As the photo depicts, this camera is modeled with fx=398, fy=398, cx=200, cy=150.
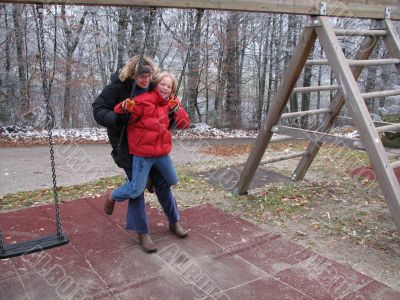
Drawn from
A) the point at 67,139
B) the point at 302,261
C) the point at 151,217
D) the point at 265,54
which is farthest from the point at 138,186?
the point at 265,54

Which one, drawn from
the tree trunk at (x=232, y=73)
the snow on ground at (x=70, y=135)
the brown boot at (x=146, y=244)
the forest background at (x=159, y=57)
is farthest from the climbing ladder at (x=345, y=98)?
the tree trunk at (x=232, y=73)

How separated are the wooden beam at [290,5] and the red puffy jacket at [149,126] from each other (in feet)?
2.20

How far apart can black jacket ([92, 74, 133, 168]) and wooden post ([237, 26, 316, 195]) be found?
1.59m

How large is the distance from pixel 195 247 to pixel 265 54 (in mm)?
13891

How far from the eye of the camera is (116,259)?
120 inches

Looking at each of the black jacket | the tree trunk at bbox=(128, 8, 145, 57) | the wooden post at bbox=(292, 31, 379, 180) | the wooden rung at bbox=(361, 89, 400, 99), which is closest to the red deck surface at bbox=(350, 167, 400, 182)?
the wooden post at bbox=(292, 31, 379, 180)

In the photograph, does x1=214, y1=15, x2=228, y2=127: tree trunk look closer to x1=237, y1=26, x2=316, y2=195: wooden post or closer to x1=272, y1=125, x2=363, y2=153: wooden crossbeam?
x1=237, y1=26, x2=316, y2=195: wooden post

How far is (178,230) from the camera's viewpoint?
3465mm

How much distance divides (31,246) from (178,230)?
123cm

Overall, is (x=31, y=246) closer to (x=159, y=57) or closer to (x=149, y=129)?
(x=149, y=129)

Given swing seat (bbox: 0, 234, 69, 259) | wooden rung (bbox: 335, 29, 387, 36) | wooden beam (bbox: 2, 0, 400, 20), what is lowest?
swing seat (bbox: 0, 234, 69, 259)

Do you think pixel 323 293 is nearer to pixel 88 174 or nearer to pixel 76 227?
pixel 76 227

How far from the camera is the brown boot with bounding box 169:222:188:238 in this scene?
136 inches

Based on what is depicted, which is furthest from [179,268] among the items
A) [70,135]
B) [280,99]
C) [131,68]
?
[70,135]
